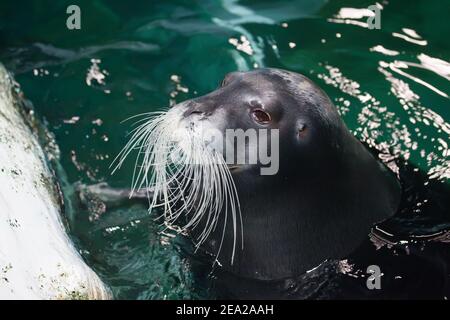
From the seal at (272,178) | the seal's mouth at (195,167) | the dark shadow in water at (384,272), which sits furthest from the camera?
the dark shadow in water at (384,272)

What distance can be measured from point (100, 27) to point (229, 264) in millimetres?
2960

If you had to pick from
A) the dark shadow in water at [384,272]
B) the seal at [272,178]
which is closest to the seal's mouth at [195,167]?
the seal at [272,178]

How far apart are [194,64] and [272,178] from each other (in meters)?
2.45

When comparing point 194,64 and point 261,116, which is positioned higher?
point 261,116

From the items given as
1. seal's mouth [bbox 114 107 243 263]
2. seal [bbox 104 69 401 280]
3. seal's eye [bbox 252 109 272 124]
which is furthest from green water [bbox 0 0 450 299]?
seal's eye [bbox 252 109 272 124]

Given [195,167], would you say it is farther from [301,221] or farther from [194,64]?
[194,64]

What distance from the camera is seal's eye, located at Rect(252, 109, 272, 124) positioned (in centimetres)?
371

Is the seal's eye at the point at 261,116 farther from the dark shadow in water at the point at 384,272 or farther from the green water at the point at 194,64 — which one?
the green water at the point at 194,64

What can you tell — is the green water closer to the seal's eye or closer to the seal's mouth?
the seal's mouth

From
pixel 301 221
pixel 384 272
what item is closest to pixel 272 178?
pixel 301 221

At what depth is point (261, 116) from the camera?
3719 millimetres

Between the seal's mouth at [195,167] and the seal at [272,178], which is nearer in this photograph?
the seal's mouth at [195,167]

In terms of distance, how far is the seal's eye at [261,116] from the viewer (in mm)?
Result: 3707

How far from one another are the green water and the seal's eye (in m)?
1.17
